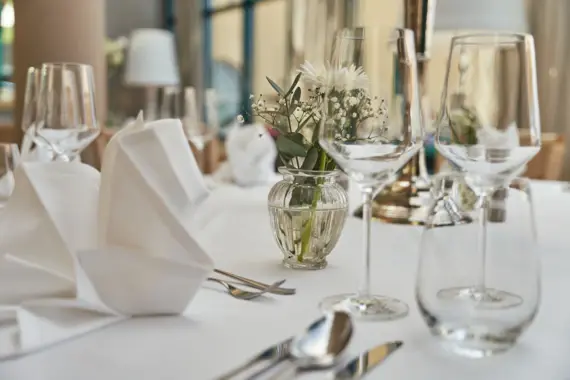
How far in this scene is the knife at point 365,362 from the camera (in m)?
0.52

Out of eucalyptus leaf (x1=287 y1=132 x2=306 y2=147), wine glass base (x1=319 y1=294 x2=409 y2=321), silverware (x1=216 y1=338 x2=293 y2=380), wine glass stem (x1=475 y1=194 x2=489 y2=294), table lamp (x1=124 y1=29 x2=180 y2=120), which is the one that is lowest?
wine glass base (x1=319 y1=294 x2=409 y2=321)

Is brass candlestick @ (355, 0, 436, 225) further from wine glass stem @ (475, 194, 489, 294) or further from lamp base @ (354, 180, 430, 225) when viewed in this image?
wine glass stem @ (475, 194, 489, 294)

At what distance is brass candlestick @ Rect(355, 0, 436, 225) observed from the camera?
50.1 inches

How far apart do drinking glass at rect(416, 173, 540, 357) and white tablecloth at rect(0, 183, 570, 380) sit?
0.02 meters

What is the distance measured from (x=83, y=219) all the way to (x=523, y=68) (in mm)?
465

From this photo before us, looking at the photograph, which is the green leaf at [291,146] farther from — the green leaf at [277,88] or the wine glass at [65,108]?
the wine glass at [65,108]

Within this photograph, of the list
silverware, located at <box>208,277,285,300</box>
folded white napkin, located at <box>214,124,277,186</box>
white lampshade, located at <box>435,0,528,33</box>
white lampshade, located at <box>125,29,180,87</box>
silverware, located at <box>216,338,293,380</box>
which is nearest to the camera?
silverware, located at <box>216,338,293,380</box>

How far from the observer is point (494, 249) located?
0.58 meters

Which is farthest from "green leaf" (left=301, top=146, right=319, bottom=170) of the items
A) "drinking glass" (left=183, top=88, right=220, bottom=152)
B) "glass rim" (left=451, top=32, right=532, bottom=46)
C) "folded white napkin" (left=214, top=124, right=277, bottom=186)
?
"drinking glass" (left=183, top=88, right=220, bottom=152)

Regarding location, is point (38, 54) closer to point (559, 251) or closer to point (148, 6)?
point (559, 251)

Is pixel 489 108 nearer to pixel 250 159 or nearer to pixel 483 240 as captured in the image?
pixel 483 240

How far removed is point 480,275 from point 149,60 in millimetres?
5050

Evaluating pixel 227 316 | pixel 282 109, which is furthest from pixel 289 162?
pixel 227 316

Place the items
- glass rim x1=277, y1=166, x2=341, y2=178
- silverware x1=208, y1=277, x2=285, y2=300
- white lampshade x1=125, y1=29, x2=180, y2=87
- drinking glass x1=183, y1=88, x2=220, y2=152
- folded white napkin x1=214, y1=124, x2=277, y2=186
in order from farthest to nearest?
white lampshade x1=125, y1=29, x2=180, y2=87 < drinking glass x1=183, y1=88, x2=220, y2=152 < folded white napkin x1=214, y1=124, x2=277, y2=186 < glass rim x1=277, y1=166, x2=341, y2=178 < silverware x1=208, y1=277, x2=285, y2=300
